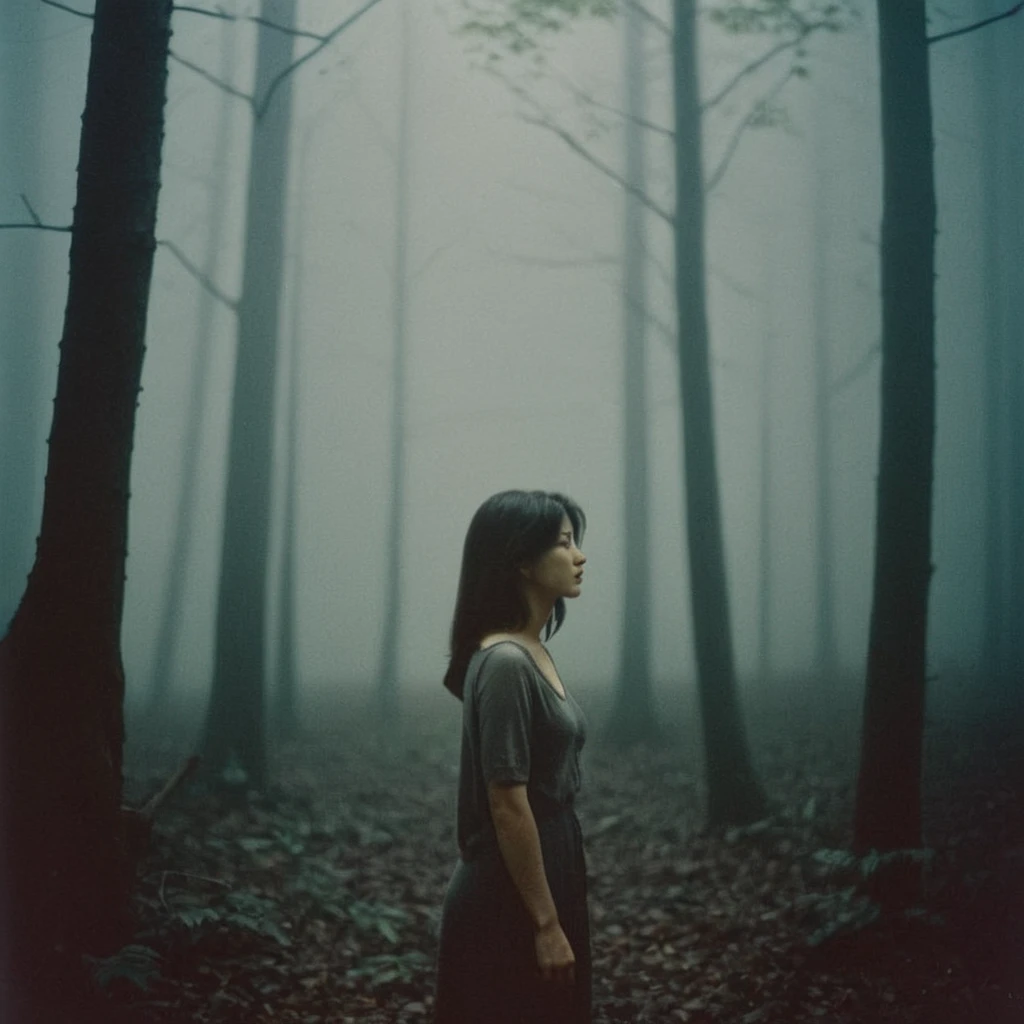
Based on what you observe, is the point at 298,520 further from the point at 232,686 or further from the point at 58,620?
the point at 58,620

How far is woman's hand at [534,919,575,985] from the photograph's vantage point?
1.84 meters

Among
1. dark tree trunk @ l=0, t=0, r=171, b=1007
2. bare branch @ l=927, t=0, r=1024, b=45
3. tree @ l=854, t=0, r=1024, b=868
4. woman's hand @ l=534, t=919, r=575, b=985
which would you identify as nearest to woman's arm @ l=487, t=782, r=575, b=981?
woman's hand @ l=534, t=919, r=575, b=985

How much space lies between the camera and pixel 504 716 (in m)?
1.86

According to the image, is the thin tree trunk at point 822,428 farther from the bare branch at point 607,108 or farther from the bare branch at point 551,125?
the bare branch at point 551,125

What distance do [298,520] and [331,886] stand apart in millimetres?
1538

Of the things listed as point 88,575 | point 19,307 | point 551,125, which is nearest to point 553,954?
point 88,575

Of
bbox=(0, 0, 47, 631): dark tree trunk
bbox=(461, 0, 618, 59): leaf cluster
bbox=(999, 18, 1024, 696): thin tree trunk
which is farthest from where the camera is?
bbox=(461, 0, 618, 59): leaf cluster

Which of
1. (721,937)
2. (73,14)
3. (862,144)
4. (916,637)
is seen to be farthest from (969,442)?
(73,14)

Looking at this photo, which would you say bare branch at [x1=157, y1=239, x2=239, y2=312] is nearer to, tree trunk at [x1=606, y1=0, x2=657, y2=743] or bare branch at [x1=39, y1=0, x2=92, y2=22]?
bare branch at [x1=39, y1=0, x2=92, y2=22]

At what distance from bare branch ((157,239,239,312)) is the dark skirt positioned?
3.09 m

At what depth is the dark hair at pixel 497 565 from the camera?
206 centimetres

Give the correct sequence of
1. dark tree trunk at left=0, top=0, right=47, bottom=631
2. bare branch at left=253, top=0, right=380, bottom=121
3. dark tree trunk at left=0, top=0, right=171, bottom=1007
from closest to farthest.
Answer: dark tree trunk at left=0, top=0, right=171, bottom=1007
dark tree trunk at left=0, top=0, right=47, bottom=631
bare branch at left=253, top=0, right=380, bottom=121

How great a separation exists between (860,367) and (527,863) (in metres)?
3.08

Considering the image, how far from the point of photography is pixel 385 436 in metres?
4.32
